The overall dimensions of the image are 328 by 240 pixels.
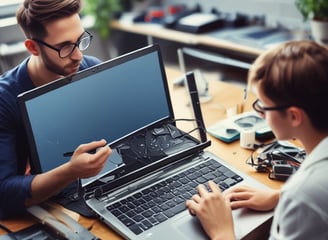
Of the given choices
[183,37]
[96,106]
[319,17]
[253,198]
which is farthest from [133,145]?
[183,37]

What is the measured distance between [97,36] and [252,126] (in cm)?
262

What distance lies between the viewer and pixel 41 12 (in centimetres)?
138

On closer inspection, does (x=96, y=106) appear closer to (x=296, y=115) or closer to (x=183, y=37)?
(x=296, y=115)

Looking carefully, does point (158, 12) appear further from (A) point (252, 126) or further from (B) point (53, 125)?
(B) point (53, 125)

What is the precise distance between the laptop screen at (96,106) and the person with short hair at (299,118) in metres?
0.44

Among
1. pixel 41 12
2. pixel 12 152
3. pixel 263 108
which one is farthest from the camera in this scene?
pixel 41 12

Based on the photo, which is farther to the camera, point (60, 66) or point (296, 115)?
point (60, 66)

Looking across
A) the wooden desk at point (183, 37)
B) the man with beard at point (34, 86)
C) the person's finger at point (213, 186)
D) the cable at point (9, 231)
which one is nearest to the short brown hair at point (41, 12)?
the man with beard at point (34, 86)

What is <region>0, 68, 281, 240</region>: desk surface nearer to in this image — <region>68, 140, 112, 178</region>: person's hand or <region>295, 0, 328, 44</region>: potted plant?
<region>68, 140, 112, 178</region>: person's hand

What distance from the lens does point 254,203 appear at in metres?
1.17

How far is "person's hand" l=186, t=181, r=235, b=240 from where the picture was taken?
3.50 ft

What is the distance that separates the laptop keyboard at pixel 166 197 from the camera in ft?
3.75

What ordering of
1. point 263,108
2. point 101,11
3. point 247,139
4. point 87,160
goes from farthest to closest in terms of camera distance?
point 101,11
point 247,139
point 87,160
point 263,108

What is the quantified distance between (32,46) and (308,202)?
978mm
